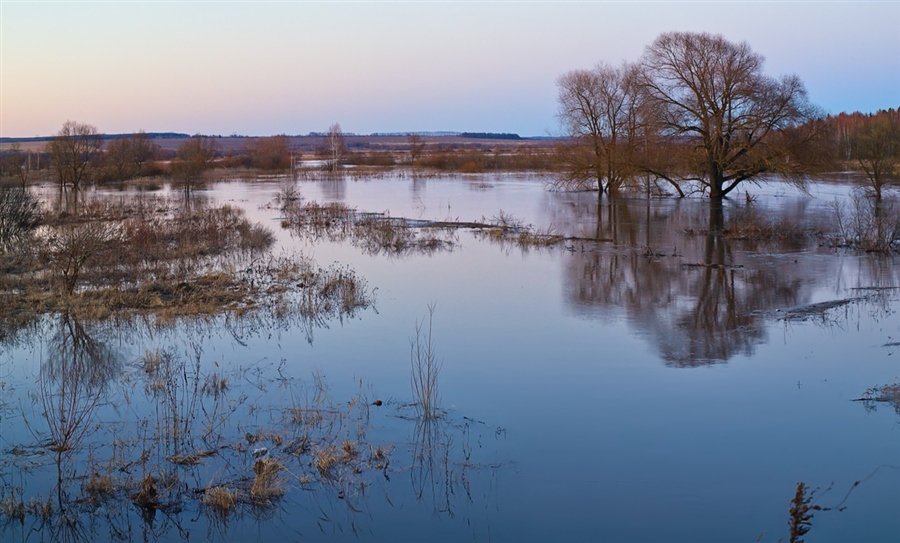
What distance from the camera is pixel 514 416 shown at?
668 cm

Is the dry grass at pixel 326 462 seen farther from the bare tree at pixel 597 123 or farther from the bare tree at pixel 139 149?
the bare tree at pixel 139 149

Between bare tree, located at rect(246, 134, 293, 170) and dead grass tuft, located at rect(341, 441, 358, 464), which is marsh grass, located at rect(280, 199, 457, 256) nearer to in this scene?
dead grass tuft, located at rect(341, 441, 358, 464)

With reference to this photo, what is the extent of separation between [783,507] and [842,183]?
134ft

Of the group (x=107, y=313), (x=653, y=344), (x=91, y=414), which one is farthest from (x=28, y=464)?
(x=653, y=344)

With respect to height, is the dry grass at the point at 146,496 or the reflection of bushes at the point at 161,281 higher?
the reflection of bushes at the point at 161,281

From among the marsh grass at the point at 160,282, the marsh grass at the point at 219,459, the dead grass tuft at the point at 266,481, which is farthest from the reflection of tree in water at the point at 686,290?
the dead grass tuft at the point at 266,481

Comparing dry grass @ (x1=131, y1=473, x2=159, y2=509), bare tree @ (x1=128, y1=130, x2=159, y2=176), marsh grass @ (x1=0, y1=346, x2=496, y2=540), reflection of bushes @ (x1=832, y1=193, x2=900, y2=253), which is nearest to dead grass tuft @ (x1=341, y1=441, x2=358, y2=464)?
marsh grass @ (x1=0, y1=346, x2=496, y2=540)

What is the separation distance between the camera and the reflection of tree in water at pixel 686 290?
9.05 m

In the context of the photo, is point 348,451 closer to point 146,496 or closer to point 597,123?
point 146,496

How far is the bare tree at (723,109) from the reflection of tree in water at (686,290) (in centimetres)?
1074

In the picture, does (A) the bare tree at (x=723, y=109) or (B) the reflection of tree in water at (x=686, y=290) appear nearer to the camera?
(B) the reflection of tree in water at (x=686, y=290)

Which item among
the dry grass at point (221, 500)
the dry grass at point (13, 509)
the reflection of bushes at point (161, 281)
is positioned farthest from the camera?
the reflection of bushes at point (161, 281)

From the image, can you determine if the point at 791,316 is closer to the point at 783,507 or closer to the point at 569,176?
Result: the point at 783,507

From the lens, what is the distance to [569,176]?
109ft
